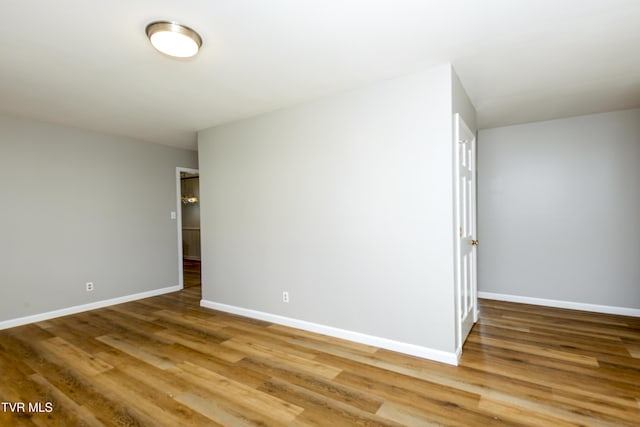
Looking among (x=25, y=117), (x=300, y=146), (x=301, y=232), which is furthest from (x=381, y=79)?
(x=25, y=117)

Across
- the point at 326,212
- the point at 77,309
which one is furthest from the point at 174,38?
the point at 77,309

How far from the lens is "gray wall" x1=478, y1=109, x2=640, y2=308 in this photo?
12.1ft

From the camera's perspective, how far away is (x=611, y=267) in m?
3.76

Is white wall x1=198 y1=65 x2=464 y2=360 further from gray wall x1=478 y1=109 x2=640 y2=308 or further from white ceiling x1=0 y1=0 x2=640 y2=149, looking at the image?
gray wall x1=478 y1=109 x2=640 y2=308

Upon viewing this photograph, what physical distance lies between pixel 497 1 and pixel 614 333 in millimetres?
3353

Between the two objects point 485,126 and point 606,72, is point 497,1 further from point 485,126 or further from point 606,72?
point 485,126

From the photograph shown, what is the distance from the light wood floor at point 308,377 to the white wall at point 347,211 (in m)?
0.37

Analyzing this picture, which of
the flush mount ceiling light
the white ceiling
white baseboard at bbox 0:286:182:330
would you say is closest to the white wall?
the white ceiling

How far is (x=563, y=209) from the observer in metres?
3.99

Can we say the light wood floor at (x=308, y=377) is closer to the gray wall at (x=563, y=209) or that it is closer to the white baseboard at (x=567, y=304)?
the white baseboard at (x=567, y=304)

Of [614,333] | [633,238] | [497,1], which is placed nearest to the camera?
[497,1]

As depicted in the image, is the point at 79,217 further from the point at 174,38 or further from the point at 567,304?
the point at 567,304

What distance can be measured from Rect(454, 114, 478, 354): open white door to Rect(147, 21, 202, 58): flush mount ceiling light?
204cm

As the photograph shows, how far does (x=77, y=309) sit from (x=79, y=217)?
3.92 feet
